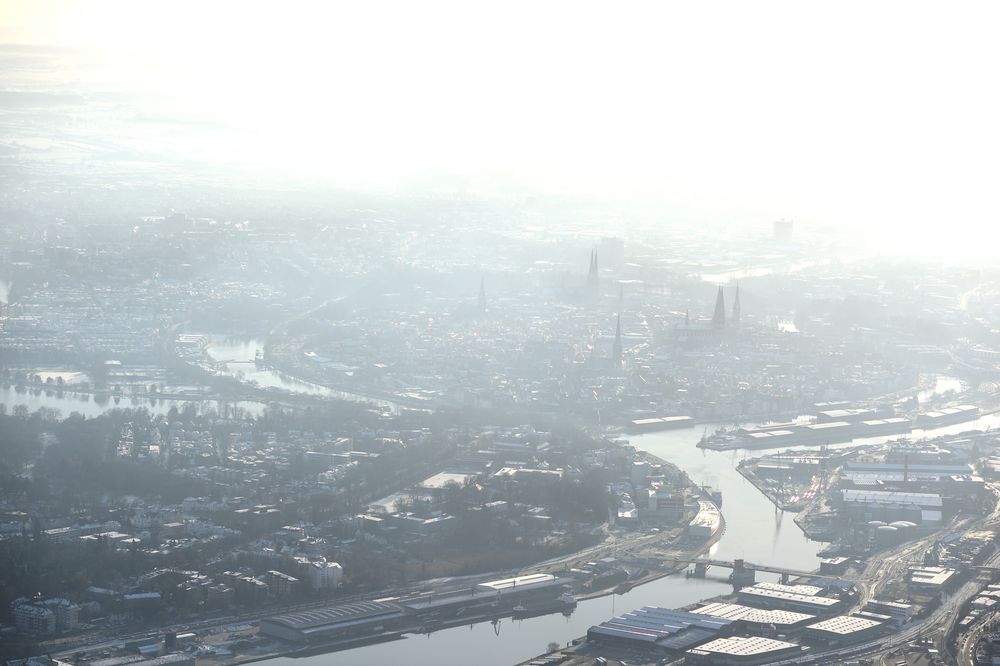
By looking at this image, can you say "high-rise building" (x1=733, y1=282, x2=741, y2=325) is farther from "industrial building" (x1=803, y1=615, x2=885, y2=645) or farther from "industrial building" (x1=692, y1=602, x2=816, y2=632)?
"industrial building" (x1=803, y1=615, x2=885, y2=645)

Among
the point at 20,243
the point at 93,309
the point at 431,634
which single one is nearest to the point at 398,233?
the point at 20,243

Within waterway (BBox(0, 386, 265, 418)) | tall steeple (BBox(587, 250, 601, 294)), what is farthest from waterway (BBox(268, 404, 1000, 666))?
tall steeple (BBox(587, 250, 601, 294))

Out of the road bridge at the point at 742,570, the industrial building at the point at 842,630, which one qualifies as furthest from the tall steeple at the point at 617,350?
the industrial building at the point at 842,630

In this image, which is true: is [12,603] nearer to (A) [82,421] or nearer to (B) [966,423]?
(A) [82,421]

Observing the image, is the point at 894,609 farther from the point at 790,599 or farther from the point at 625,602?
the point at 625,602

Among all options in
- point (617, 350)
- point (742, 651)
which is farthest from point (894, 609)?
point (617, 350)

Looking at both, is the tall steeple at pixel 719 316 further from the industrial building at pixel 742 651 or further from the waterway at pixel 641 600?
the industrial building at pixel 742 651

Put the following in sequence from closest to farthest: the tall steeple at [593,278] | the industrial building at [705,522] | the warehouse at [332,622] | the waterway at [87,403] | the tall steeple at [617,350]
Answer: the warehouse at [332,622]
the industrial building at [705,522]
the waterway at [87,403]
the tall steeple at [617,350]
the tall steeple at [593,278]
